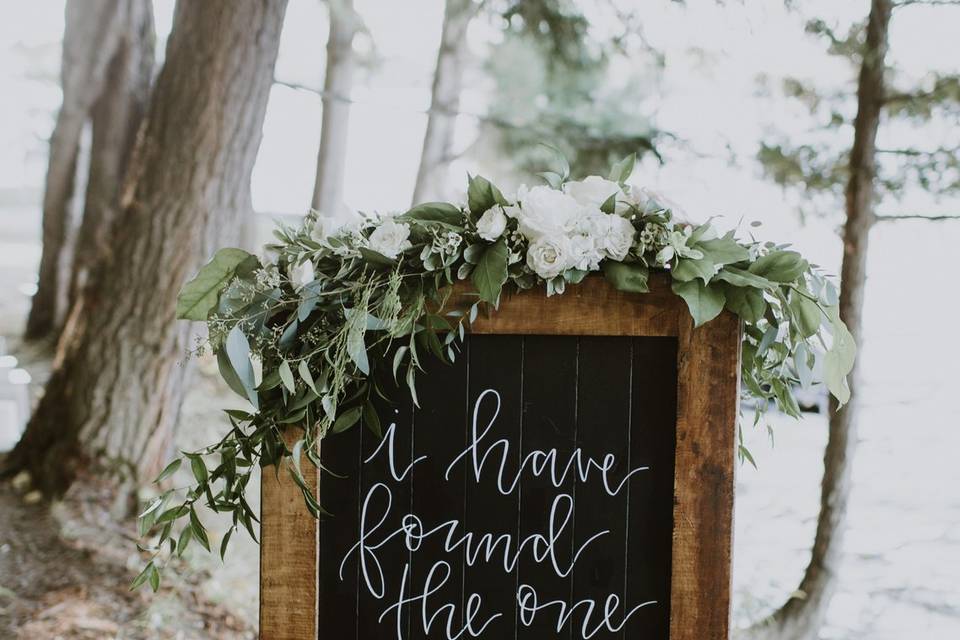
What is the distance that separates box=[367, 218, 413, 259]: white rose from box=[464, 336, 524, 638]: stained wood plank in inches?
8.1

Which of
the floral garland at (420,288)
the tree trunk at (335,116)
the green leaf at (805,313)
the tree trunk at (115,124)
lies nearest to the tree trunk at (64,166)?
the tree trunk at (115,124)

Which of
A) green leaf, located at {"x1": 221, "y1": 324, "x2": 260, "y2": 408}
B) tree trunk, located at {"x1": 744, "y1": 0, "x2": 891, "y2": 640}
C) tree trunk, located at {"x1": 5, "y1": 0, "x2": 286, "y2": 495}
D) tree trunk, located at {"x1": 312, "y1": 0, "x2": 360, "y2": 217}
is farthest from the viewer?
tree trunk, located at {"x1": 312, "y1": 0, "x2": 360, "y2": 217}

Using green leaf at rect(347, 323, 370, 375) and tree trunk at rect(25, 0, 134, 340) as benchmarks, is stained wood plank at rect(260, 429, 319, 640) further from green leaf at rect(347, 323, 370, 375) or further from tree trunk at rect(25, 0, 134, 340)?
tree trunk at rect(25, 0, 134, 340)

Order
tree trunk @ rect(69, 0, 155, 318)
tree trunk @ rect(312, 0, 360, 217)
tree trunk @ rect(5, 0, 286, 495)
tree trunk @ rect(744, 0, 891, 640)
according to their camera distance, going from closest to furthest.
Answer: tree trunk @ rect(744, 0, 891, 640)
tree trunk @ rect(5, 0, 286, 495)
tree trunk @ rect(69, 0, 155, 318)
tree trunk @ rect(312, 0, 360, 217)

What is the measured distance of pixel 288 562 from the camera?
50.4 inches

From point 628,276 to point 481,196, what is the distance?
0.26 meters

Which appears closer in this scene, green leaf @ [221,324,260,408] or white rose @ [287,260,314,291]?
green leaf @ [221,324,260,408]

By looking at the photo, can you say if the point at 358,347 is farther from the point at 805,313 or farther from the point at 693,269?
the point at 805,313

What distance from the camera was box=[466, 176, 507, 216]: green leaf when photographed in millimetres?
1210

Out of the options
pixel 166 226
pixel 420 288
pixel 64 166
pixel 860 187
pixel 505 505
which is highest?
pixel 64 166

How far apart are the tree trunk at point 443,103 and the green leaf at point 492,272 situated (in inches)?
185

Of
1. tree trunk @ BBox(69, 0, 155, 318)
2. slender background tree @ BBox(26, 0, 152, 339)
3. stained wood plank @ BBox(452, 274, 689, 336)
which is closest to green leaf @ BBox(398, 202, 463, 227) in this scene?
stained wood plank @ BBox(452, 274, 689, 336)

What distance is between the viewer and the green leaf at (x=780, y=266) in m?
1.16

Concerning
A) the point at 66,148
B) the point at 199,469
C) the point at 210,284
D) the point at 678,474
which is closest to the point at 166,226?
the point at 210,284
